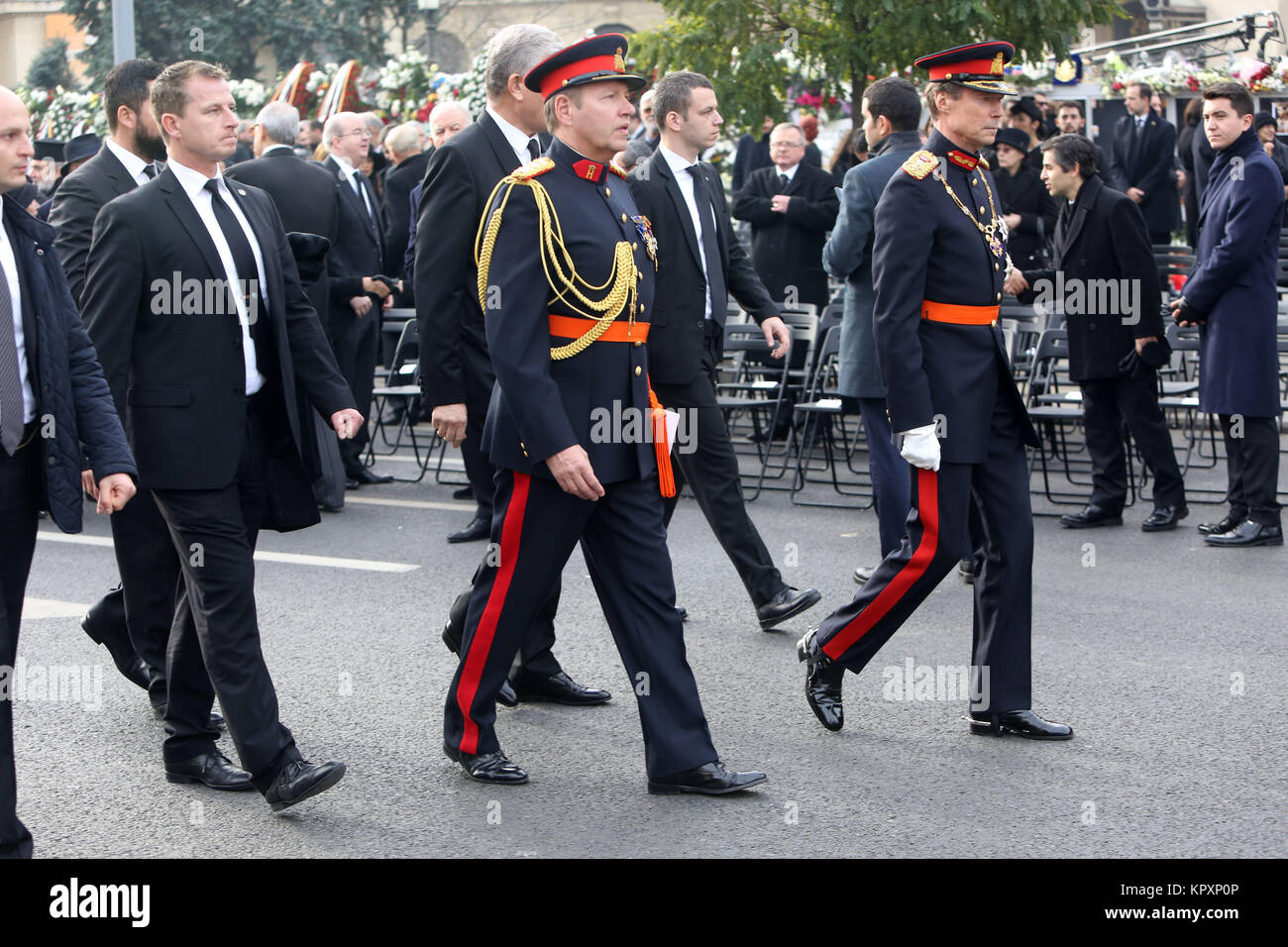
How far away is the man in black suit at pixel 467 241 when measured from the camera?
5.46 metres

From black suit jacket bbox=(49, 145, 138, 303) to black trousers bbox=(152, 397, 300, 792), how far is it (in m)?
1.49

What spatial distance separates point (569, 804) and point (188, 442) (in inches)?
55.3

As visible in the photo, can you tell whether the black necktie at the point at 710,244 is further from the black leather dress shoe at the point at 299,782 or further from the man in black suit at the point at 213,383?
the black leather dress shoe at the point at 299,782

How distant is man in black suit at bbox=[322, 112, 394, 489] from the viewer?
10594 millimetres

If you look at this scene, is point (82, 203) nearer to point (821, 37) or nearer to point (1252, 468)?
point (1252, 468)

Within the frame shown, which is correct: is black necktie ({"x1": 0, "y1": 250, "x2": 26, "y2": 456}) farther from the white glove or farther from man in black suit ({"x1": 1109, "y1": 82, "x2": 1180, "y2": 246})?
man in black suit ({"x1": 1109, "y1": 82, "x2": 1180, "y2": 246})

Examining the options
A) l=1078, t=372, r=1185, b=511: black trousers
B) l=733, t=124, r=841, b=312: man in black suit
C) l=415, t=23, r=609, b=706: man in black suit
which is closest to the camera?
l=415, t=23, r=609, b=706: man in black suit

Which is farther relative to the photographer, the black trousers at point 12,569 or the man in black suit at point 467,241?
the man in black suit at point 467,241

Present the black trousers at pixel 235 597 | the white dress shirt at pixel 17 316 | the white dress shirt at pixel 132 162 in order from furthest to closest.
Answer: the white dress shirt at pixel 132 162 < the black trousers at pixel 235 597 < the white dress shirt at pixel 17 316

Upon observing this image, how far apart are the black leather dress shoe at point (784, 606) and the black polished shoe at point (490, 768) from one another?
6.52ft

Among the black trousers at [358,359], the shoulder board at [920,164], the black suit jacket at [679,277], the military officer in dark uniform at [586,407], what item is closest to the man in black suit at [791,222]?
the black trousers at [358,359]

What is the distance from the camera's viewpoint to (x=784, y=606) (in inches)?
270

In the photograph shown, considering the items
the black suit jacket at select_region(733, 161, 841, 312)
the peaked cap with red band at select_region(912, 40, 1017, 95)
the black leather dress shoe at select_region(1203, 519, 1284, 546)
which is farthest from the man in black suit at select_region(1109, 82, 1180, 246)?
the peaked cap with red band at select_region(912, 40, 1017, 95)
